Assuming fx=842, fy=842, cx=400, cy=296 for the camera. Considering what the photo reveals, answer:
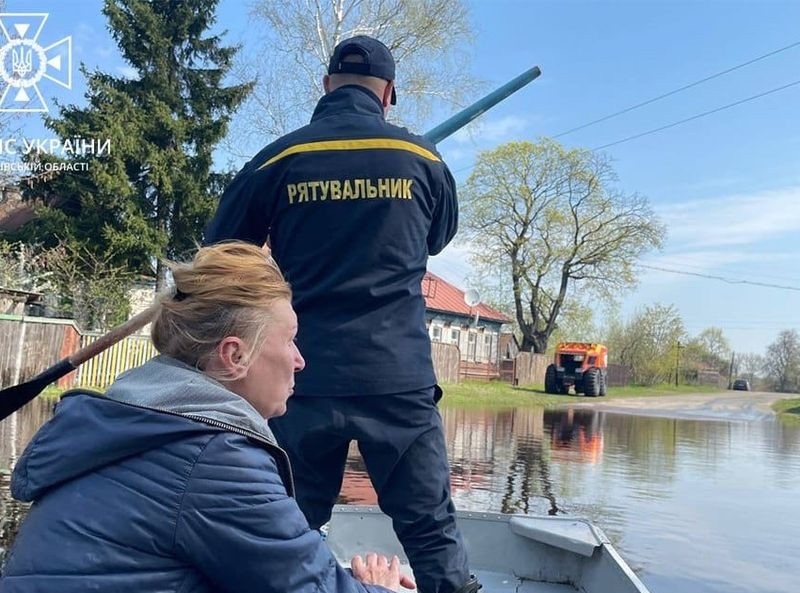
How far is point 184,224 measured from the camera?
2583 cm

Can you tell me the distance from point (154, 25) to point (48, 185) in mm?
5887

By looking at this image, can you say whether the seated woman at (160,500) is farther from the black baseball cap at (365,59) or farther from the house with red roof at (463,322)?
the house with red roof at (463,322)

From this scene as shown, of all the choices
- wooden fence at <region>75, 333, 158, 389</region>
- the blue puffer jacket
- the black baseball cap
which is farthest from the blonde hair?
wooden fence at <region>75, 333, 158, 389</region>

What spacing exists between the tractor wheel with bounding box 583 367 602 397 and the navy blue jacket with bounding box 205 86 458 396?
3172cm

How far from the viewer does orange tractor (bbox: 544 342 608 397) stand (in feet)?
110

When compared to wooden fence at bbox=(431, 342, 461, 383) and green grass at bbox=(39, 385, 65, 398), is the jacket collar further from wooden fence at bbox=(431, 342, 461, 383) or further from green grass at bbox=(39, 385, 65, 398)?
wooden fence at bbox=(431, 342, 461, 383)

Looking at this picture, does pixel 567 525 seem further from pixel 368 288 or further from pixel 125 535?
pixel 125 535

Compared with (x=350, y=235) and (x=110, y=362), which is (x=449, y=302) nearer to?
(x=110, y=362)

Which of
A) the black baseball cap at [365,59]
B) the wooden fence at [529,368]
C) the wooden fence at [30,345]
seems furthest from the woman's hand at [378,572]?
the wooden fence at [529,368]

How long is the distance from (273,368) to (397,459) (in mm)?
869

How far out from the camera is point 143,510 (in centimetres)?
Answer: 131

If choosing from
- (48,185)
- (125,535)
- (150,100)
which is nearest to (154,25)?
(150,100)

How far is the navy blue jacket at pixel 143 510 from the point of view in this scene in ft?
4.30

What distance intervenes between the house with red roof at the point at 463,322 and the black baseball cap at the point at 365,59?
4013cm
